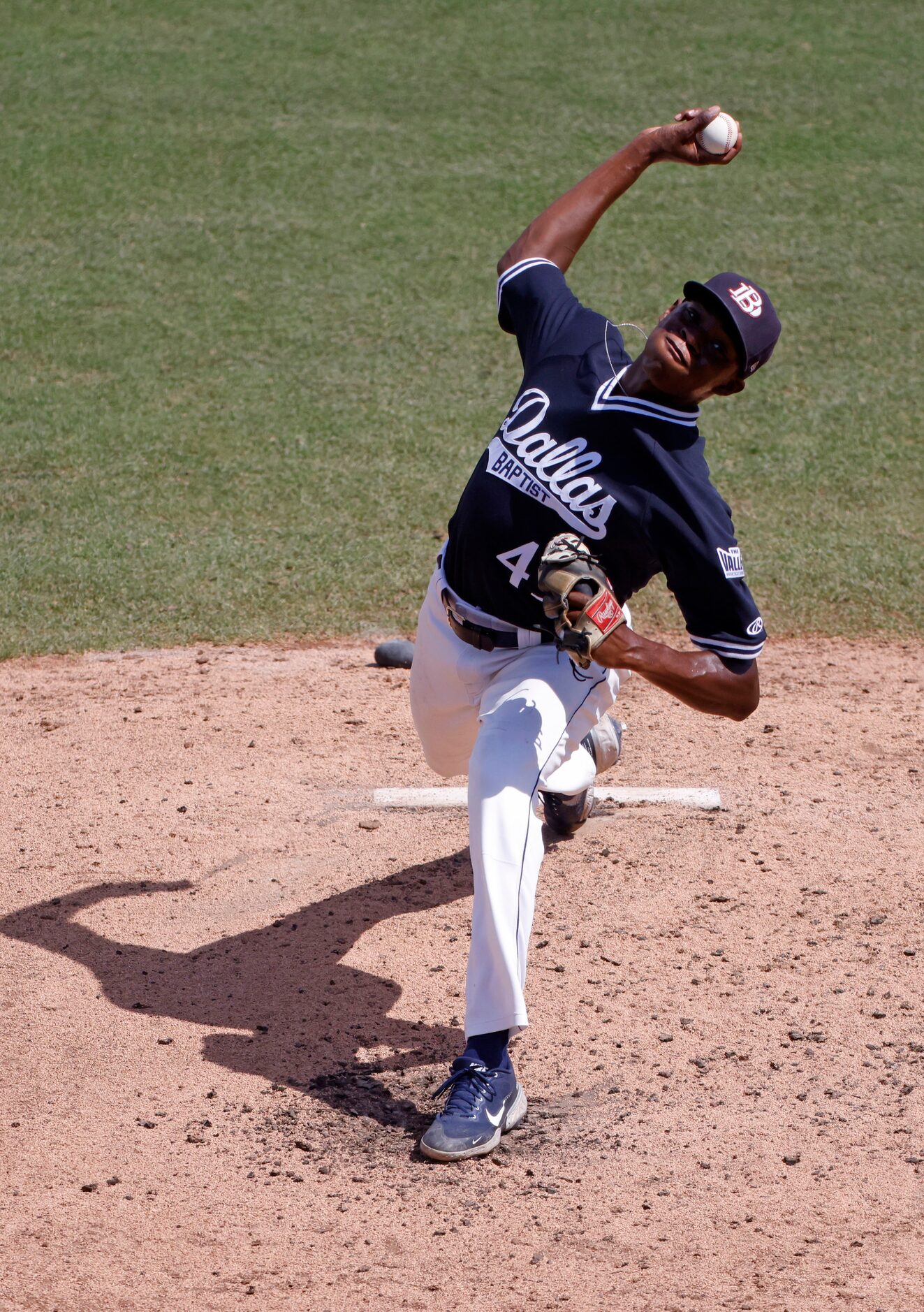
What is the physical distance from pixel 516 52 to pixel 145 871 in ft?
32.6

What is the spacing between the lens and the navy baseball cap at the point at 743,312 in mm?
3574

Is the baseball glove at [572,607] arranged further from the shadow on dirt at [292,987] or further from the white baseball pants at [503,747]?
the shadow on dirt at [292,987]

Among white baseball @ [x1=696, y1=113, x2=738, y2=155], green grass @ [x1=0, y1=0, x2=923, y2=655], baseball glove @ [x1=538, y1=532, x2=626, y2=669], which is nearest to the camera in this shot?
baseball glove @ [x1=538, y1=532, x2=626, y2=669]

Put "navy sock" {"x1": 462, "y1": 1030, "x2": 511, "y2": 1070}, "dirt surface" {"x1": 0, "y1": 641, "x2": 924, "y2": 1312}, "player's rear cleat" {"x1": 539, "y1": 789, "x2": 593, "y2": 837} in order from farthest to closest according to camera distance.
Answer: "player's rear cleat" {"x1": 539, "y1": 789, "x2": 593, "y2": 837} < "navy sock" {"x1": 462, "y1": 1030, "x2": 511, "y2": 1070} < "dirt surface" {"x1": 0, "y1": 641, "x2": 924, "y2": 1312}

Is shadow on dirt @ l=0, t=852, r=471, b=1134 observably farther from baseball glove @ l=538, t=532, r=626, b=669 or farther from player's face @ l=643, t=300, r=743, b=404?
player's face @ l=643, t=300, r=743, b=404

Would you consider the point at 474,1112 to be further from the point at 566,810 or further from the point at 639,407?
the point at 639,407

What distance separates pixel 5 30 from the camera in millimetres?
12461

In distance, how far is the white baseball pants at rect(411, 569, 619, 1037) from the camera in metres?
3.49

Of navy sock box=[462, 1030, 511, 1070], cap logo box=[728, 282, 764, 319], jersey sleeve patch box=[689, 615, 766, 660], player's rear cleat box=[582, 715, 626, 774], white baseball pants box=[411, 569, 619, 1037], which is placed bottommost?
navy sock box=[462, 1030, 511, 1070]

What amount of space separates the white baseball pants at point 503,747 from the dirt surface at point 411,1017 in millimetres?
437

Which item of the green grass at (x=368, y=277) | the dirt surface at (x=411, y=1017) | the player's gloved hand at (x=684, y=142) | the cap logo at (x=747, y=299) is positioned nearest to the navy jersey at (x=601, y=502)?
the cap logo at (x=747, y=299)

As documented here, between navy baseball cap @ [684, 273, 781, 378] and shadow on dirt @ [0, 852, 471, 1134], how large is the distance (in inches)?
75.5

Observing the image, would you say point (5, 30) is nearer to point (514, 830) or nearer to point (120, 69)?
point (120, 69)

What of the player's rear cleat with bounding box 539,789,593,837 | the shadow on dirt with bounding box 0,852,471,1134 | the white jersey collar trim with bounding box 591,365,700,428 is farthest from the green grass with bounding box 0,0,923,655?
the white jersey collar trim with bounding box 591,365,700,428
